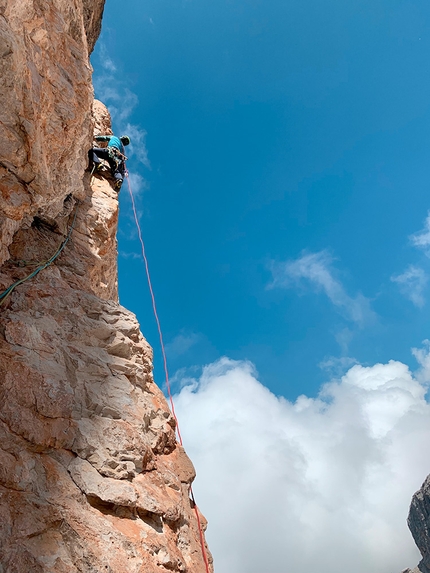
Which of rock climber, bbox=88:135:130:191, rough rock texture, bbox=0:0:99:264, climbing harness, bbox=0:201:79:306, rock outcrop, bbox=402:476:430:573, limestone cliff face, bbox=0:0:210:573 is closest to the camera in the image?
limestone cliff face, bbox=0:0:210:573

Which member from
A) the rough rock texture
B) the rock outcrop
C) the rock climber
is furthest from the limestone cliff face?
the rock outcrop

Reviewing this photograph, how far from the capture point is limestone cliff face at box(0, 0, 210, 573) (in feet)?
11.2

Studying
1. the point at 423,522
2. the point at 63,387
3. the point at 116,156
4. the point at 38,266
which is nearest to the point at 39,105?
the point at 38,266

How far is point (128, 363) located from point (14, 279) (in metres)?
1.97

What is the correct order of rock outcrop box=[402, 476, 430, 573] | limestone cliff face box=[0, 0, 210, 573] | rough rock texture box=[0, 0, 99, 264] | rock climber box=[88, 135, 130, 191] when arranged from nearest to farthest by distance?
limestone cliff face box=[0, 0, 210, 573] < rough rock texture box=[0, 0, 99, 264] < rock climber box=[88, 135, 130, 191] < rock outcrop box=[402, 476, 430, 573]

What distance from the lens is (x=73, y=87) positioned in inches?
247

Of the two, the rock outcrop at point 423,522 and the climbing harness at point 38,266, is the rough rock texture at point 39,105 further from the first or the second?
the rock outcrop at point 423,522

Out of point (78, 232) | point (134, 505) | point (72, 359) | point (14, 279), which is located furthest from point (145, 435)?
point (78, 232)

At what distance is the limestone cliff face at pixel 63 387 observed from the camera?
341 cm

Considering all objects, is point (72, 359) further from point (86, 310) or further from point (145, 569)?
point (145, 569)

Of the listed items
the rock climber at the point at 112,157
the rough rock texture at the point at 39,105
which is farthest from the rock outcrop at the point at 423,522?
the rough rock texture at the point at 39,105

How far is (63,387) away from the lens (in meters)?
4.47

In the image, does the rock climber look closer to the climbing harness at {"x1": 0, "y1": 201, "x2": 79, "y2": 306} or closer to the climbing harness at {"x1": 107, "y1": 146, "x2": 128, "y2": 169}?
the climbing harness at {"x1": 107, "y1": 146, "x2": 128, "y2": 169}

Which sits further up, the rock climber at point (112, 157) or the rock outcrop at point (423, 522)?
the rock climber at point (112, 157)
